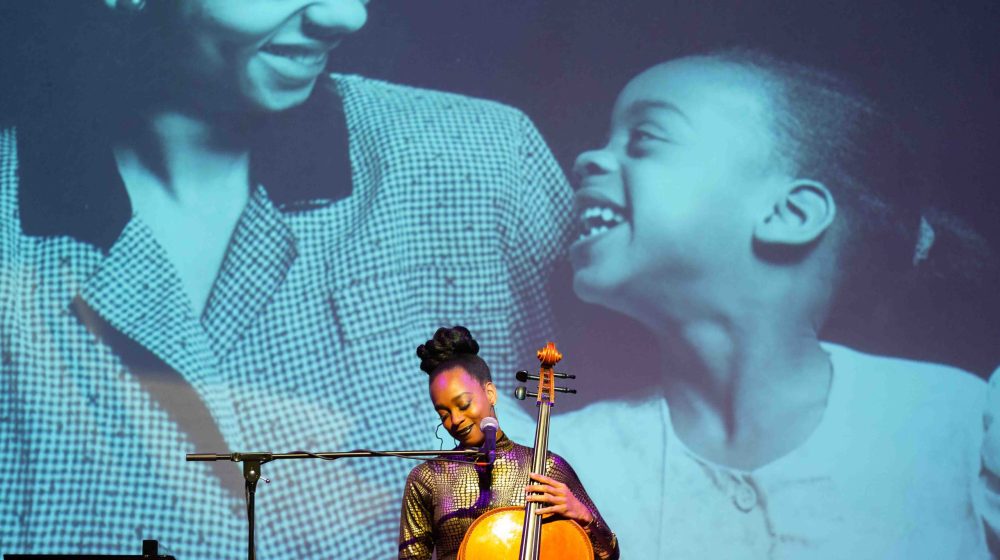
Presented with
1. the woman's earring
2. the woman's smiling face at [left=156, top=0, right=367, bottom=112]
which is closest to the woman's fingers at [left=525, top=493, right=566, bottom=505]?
the woman's smiling face at [left=156, top=0, right=367, bottom=112]

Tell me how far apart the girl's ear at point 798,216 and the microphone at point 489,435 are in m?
2.02

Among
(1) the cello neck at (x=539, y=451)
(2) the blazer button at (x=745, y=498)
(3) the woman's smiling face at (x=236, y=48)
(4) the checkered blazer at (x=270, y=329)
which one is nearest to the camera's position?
(1) the cello neck at (x=539, y=451)

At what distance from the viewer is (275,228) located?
420 cm

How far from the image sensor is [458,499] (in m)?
2.71

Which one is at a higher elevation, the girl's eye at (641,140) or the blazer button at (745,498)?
the girl's eye at (641,140)

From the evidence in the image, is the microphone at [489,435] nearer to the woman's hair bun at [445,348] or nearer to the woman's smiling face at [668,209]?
the woman's hair bun at [445,348]

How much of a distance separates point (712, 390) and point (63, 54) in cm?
254

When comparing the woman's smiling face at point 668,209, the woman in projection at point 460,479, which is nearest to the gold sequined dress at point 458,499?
the woman in projection at point 460,479

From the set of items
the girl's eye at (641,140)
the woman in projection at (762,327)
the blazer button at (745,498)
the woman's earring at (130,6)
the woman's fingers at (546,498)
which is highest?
the woman's earring at (130,6)

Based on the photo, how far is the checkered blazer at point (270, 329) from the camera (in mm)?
3967

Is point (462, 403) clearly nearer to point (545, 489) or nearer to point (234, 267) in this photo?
point (545, 489)

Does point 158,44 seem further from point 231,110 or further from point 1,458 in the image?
point 1,458

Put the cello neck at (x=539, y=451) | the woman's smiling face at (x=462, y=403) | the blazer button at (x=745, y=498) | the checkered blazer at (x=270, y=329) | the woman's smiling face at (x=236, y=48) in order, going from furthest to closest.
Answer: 1. the woman's smiling face at (x=236, y=48)
2. the blazer button at (x=745, y=498)
3. the checkered blazer at (x=270, y=329)
4. the woman's smiling face at (x=462, y=403)
5. the cello neck at (x=539, y=451)

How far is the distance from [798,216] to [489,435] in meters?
2.19
